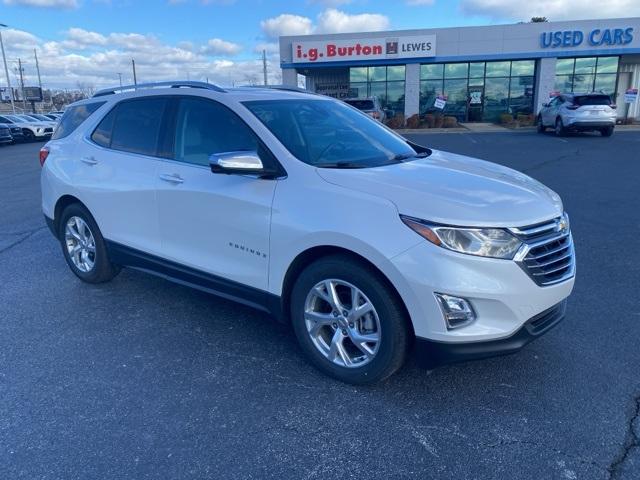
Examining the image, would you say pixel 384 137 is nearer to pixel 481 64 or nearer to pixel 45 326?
pixel 45 326

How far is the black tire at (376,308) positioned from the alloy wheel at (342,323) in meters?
0.03

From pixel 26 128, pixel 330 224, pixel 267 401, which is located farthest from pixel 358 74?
pixel 267 401

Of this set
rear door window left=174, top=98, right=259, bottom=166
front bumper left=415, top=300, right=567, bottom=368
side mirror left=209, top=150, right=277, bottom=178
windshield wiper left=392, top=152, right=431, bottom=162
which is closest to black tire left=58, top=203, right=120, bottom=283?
rear door window left=174, top=98, right=259, bottom=166

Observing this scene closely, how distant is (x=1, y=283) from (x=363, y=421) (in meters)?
4.12

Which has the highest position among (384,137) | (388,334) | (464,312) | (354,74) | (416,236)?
(354,74)

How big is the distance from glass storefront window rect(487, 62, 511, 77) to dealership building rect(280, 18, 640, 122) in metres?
0.06

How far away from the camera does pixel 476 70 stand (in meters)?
31.5

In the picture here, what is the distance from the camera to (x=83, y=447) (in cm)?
272

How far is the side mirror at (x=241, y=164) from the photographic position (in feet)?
10.7

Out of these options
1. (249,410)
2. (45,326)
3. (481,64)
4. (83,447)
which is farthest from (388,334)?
(481,64)

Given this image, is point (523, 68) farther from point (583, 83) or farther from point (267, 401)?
point (267, 401)

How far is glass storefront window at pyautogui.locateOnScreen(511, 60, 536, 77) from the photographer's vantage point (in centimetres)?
3108

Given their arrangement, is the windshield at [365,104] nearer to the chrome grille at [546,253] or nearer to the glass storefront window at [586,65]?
the glass storefront window at [586,65]

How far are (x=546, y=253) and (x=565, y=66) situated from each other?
32.3m
